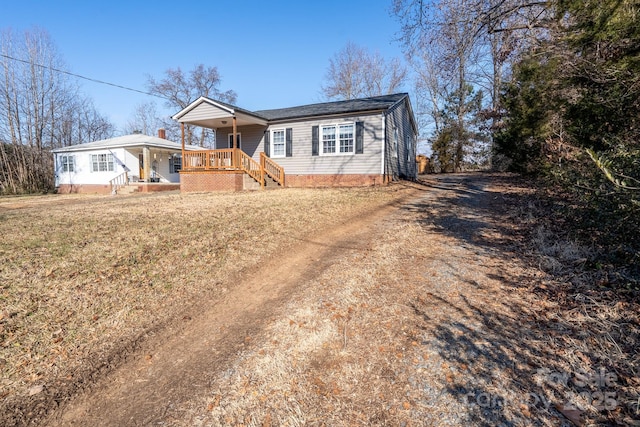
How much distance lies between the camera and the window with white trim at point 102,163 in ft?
67.1

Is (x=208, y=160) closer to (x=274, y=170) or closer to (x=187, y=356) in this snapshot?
(x=274, y=170)

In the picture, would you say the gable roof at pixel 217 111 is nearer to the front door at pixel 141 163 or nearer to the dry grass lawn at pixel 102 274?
the front door at pixel 141 163

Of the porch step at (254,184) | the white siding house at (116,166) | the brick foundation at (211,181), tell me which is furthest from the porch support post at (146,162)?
the porch step at (254,184)

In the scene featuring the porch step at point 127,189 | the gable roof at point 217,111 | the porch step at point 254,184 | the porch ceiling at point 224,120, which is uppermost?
the gable roof at point 217,111

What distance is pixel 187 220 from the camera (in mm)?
7234

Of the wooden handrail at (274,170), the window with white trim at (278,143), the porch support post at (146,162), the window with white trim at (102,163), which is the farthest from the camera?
the window with white trim at (102,163)

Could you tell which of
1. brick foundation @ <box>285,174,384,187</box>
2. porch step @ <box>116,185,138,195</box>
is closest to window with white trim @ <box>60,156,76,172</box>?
porch step @ <box>116,185,138,195</box>

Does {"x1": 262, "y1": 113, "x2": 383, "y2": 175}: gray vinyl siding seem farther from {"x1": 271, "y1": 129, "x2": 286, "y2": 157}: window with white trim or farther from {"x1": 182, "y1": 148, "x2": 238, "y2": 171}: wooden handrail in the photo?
{"x1": 182, "y1": 148, "x2": 238, "y2": 171}: wooden handrail

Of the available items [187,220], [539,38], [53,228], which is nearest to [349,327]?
[187,220]

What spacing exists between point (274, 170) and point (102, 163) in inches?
526

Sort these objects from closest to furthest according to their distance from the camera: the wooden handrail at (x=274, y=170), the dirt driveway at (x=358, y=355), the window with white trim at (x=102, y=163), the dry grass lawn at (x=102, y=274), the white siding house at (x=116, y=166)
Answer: the dirt driveway at (x=358, y=355) → the dry grass lawn at (x=102, y=274) → the wooden handrail at (x=274, y=170) → the white siding house at (x=116, y=166) → the window with white trim at (x=102, y=163)

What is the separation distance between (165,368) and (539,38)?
9.66 metres

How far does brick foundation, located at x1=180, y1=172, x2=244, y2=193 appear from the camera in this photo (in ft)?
46.5

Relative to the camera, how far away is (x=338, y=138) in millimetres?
14945
